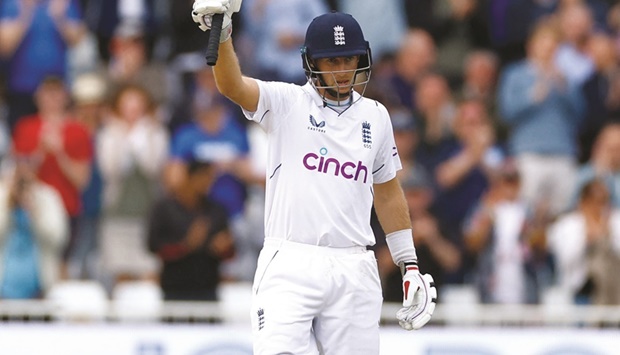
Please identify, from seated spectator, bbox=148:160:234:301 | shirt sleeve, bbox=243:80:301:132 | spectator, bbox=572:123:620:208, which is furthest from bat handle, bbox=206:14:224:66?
spectator, bbox=572:123:620:208

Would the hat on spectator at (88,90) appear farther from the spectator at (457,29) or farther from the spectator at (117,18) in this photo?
the spectator at (457,29)

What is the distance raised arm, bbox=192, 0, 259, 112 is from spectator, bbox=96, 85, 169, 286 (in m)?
5.94

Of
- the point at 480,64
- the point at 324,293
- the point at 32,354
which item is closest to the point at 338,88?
the point at 324,293

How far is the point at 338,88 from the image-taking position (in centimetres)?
786

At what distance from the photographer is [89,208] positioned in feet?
45.3

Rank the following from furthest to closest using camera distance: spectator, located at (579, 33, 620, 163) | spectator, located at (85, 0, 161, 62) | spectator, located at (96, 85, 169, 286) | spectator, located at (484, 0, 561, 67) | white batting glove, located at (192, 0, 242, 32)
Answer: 1. spectator, located at (484, 0, 561, 67)
2. spectator, located at (85, 0, 161, 62)
3. spectator, located at (579, 33, 620, 163)
4. spectator, located at (96, 85, 169, 286)
5. white batting glove, located at (192, 0, 242, 32)

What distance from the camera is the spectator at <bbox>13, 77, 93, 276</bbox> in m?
13.8

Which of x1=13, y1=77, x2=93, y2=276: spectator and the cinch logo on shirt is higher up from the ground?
x1=13, y1=77, x2=93, y2=276: spectator

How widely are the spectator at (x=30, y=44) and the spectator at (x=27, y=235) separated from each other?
185 cm

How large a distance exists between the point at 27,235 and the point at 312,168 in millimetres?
5789

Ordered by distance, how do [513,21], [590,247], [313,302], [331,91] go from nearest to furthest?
1. [313,302]
2. [331,91]
3. [590,247]
4. [513,21]

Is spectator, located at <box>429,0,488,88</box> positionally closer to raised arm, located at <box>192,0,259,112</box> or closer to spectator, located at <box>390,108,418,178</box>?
spectator, located at <box>390,108,418,178</box>

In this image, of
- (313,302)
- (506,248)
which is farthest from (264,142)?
(313,302)

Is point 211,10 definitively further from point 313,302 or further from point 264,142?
point 264,142
